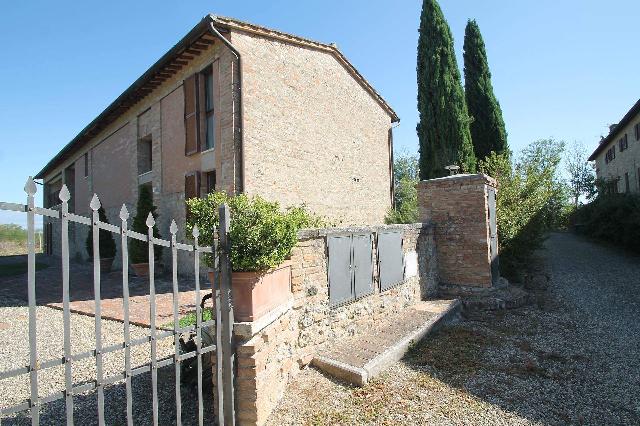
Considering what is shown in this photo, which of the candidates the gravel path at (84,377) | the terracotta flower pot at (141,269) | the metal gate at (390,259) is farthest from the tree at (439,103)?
the gravel path at (84,377)

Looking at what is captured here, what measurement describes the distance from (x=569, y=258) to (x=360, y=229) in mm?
12291

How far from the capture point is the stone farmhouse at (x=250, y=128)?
9766 millimetres

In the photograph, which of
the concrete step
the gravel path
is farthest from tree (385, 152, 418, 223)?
the gravel path

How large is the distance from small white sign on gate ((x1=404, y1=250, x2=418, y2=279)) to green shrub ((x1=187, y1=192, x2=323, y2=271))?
13.8 ft

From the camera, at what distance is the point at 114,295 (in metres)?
9.09

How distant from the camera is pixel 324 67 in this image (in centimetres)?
1267

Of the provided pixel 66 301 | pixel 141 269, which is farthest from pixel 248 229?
pixel 141 269

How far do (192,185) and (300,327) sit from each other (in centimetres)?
784

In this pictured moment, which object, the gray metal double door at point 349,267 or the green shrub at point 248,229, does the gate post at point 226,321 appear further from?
the gray metal double door at point 349,267

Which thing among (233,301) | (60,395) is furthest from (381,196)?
(60,395)

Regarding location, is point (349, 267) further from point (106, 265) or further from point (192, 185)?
point (106, 265)

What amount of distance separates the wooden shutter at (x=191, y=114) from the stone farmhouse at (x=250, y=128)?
0.03m

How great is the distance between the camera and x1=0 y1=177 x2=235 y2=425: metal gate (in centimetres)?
180

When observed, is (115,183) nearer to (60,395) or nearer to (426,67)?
(426,67)
